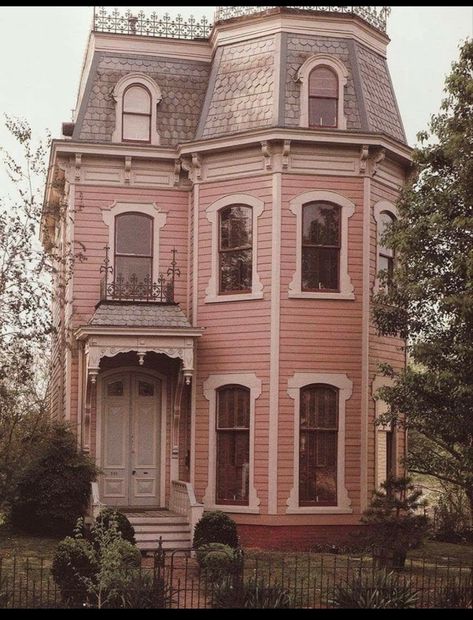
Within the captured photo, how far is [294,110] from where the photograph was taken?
23.3 metres

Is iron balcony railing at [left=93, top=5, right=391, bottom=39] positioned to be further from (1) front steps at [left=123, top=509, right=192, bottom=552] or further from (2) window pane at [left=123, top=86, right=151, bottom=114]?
(1) front steps at [left=123, top=509, right=192, bottom=552]

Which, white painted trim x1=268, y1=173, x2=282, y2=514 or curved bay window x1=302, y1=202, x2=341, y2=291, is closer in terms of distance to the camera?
white painted trim x1=268, y1=173, x2=282, y2=514

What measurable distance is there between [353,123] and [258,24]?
137 inches

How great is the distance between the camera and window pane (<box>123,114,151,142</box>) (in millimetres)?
24375

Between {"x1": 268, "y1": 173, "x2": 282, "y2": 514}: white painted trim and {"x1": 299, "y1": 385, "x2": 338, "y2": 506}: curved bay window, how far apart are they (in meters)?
0.62

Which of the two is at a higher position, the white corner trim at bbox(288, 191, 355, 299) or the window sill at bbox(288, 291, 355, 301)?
the white corner trim at bbox(288, 191, 355, 299)

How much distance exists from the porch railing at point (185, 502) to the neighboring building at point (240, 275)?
3.3 inches

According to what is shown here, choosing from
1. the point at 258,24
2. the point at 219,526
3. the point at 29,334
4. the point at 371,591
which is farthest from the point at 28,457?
the point at 258,24

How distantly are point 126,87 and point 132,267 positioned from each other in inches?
170

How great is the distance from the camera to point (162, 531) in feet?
70.4

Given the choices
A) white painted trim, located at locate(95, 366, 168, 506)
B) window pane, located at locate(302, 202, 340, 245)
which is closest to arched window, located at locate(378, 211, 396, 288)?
window pane, located at locate(302, 202, 340, 245)

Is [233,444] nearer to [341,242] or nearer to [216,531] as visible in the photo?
[216,531]

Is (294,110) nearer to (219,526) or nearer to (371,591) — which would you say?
(219,526)
